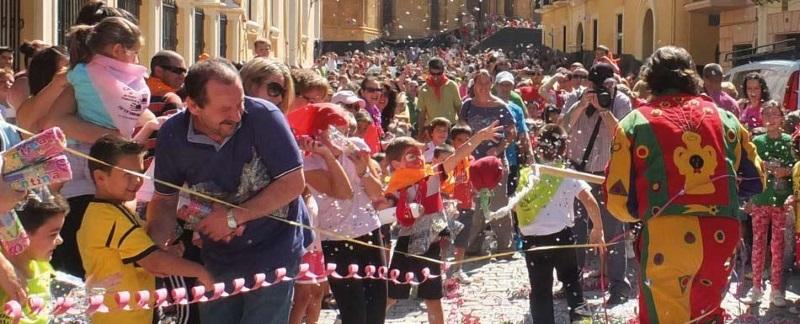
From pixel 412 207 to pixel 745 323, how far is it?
237cm

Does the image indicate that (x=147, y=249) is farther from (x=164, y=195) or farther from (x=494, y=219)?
(x=494, y=219)

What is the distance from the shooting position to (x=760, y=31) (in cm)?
2634

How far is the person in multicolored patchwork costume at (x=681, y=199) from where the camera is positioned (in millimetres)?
5578

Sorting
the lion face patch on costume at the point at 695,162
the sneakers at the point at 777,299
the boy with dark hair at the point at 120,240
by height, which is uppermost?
the lion face patch on costume at the point at 695,162

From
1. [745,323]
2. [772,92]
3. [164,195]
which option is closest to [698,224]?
[164,195]

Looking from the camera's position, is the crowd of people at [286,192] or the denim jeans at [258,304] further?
the denim jeans at [258,304]

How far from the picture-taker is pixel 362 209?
6766mm

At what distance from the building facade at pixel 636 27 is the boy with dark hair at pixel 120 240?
1112 inches

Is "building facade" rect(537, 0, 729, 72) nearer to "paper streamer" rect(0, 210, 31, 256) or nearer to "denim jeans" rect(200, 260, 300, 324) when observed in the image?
"denim jeans" rect(200, 260, 300, 324)

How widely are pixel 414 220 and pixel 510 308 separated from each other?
5.24ft

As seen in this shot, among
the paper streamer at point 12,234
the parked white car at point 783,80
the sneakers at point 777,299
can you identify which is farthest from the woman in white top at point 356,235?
the parked white car at point 783,80

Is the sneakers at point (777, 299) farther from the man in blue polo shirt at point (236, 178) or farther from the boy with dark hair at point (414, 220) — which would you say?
the man in blue polo shirt at point (236, 178)

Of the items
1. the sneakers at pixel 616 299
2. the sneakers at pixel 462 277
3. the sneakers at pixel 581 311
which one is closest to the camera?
the sneakers at pixel 581 311

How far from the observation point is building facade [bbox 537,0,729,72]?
33156 mm
